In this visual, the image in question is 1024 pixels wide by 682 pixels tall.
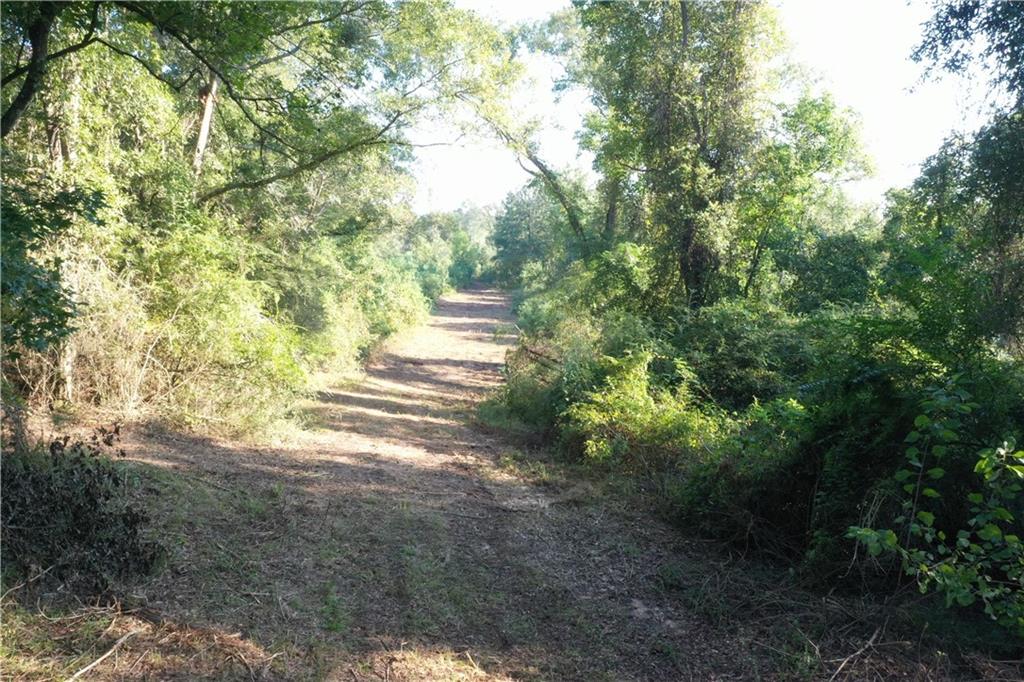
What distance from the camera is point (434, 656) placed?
416cm

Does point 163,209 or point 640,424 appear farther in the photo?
point 163,209

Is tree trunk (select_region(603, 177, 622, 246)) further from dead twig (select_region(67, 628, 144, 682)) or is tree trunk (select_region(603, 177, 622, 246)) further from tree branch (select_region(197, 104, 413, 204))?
dead twig (select_region(67, 628, 144, 682))

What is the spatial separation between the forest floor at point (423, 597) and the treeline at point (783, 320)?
2.10 ft

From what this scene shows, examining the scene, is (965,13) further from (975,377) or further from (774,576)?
(774,576)

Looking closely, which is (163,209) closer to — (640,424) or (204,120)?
(204,120)

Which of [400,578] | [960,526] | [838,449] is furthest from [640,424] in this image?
[400,578]

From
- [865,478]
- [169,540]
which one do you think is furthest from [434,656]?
[865,478]

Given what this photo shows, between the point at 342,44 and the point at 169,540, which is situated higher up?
the point at 342,44

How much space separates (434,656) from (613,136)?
13.6m

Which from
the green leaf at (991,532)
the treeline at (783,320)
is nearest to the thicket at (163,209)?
the treeline at (783,320)

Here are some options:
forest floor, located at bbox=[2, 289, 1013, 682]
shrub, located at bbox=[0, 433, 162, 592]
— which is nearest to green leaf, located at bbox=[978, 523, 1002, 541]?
forest floor, located at bbox=[2, 289, 1013, 682]

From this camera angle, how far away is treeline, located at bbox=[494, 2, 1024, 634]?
14.9 ft

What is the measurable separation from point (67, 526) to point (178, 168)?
6920mm

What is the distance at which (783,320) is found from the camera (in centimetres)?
1153
